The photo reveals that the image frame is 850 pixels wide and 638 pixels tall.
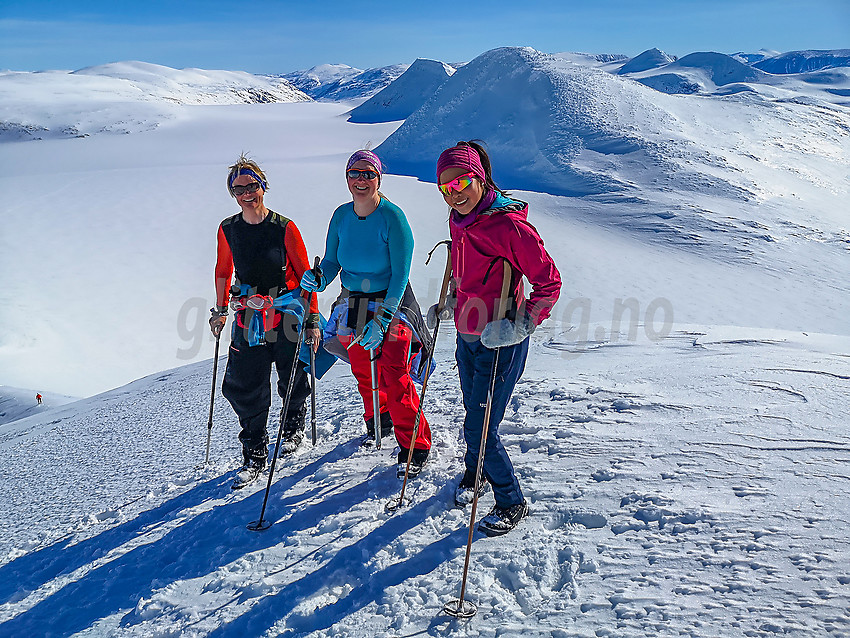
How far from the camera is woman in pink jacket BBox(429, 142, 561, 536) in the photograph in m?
2.73

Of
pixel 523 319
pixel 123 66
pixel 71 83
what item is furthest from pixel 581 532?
pixel 123 66

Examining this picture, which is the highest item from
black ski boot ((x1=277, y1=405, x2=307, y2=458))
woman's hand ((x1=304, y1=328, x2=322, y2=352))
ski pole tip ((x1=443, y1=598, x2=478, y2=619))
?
woman's hand ((x1=304, y1=328, x2=322, y2=352))

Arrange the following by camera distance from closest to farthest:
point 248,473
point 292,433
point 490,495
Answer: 1. point 490,495
2. point 248,473
3. point 292,433

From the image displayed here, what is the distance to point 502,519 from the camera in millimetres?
3092

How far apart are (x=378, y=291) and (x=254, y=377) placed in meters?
1.09

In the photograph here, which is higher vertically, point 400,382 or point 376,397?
point 400,382

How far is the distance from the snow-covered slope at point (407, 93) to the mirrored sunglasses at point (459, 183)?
60466 millimetres

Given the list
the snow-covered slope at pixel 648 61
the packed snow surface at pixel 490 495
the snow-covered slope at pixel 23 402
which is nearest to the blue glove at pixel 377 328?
the packed snow surface at pixel 490 495

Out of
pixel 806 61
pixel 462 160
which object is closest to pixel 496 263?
pixel 462 160

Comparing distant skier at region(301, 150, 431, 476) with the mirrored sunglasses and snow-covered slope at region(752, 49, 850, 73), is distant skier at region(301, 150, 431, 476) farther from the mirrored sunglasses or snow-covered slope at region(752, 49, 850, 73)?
snow-covered slope at region(752, 49, 850, 73)

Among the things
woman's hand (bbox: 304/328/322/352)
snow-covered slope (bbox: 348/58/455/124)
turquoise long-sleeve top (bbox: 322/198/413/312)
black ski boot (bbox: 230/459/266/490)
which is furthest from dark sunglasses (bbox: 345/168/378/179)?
snow-covered slope (bbox: 348/58/455/124)

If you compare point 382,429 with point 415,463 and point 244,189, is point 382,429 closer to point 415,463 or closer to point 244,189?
point 415,463

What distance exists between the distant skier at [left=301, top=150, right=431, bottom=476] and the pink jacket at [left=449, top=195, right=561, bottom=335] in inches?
23.3

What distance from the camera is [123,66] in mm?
134000
